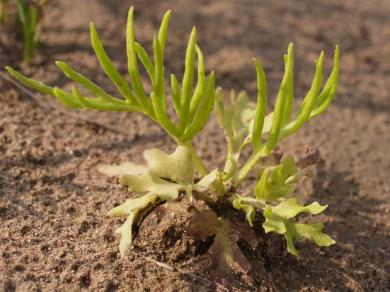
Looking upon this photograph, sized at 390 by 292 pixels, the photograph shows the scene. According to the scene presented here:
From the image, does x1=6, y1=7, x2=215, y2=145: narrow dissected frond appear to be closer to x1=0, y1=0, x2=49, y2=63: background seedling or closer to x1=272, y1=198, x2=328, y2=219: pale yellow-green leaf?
x1=272, y1=198, x2=328, y2=219: pale yellow-green leaf

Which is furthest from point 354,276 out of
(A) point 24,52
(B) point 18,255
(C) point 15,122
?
(A) point 24,52

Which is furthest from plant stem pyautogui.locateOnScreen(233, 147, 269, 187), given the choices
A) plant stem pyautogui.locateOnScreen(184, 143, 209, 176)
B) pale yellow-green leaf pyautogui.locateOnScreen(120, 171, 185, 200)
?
pale yellow-green leaf pyautogui.locateOnScreen(120, 171, 185, 200)

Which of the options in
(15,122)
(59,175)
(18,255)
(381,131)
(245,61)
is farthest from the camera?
(245,61)

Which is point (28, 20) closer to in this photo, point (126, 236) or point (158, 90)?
point (158, 90)

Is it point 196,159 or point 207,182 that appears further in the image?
point 196,159

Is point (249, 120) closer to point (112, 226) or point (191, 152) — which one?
point (191, 152)

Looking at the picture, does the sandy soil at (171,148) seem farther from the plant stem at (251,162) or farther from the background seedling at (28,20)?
the plant stem at (251,162)

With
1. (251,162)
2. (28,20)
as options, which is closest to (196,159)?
(251,162)

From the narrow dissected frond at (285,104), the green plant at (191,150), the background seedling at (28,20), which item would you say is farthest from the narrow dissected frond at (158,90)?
the background seedling at (28,20)

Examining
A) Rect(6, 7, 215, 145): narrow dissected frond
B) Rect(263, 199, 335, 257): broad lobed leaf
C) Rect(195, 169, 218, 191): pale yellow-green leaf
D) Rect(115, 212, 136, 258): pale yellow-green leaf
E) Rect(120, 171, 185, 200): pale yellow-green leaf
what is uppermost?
Rect(6, 7, 215, 145): narrow dissected frond
